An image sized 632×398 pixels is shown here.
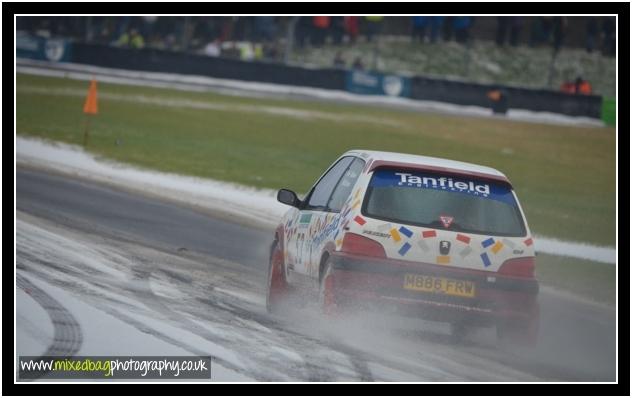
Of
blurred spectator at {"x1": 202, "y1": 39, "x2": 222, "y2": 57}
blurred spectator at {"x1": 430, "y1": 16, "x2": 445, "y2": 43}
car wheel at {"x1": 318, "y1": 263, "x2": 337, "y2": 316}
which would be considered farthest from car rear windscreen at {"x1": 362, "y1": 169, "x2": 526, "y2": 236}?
blurred spectator at {"x1": 430, "y1": 16, "x2": 445, "y2": 43}

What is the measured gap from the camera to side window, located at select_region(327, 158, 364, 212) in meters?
9.41

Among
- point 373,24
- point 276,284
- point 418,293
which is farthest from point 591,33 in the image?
point 418,293

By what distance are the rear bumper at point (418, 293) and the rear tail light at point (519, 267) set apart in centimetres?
8

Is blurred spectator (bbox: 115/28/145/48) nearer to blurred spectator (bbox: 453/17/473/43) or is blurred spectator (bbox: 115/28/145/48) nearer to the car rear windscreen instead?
blurred spectator (bbox: 453/17/473/43)

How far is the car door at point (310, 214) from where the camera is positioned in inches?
384

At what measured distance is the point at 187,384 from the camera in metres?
7.06

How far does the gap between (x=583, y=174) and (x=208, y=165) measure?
11.1m

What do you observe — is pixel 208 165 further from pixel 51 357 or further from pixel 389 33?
pixel 389 33

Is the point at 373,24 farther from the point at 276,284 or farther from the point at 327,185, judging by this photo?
the point at 276,284

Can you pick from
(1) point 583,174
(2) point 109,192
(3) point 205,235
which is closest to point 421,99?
(1) point 583,174

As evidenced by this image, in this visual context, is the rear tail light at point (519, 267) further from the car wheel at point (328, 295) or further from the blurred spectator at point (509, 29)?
the blurred spectator at point (509, 29)

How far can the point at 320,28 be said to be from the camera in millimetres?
41125

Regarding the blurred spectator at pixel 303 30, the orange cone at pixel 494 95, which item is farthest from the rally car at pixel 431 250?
the orange cone at pixel 494 95

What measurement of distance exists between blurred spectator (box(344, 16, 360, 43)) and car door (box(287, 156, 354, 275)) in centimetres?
3219
